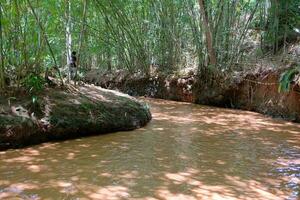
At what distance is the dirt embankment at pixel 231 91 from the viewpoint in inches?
303

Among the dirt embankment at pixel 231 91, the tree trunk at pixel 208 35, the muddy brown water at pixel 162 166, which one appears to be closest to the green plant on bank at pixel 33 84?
the muddy brown water at pixel 162 166

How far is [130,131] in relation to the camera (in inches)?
240

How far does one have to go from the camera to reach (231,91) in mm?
A: 9398

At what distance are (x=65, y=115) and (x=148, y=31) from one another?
7181mm

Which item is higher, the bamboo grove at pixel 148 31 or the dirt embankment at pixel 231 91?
the bamboo grove at pixel 148 31

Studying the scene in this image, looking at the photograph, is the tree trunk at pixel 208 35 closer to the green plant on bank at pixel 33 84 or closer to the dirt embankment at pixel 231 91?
the dirt embankment at pixel 231 91

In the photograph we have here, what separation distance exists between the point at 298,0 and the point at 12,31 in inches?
241

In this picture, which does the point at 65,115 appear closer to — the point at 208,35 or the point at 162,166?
the point at 162,166

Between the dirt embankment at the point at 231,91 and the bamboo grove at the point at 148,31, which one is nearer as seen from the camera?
the bamboo grove at the point at 148,31

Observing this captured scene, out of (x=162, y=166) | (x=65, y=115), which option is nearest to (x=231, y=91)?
(x=65, y=115)

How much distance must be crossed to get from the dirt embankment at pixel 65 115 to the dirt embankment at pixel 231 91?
112 inches

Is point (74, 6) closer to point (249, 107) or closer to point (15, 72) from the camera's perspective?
point (15, 72)

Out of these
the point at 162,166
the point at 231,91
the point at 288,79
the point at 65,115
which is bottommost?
the point at 162,166

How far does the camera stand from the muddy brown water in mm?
3307
